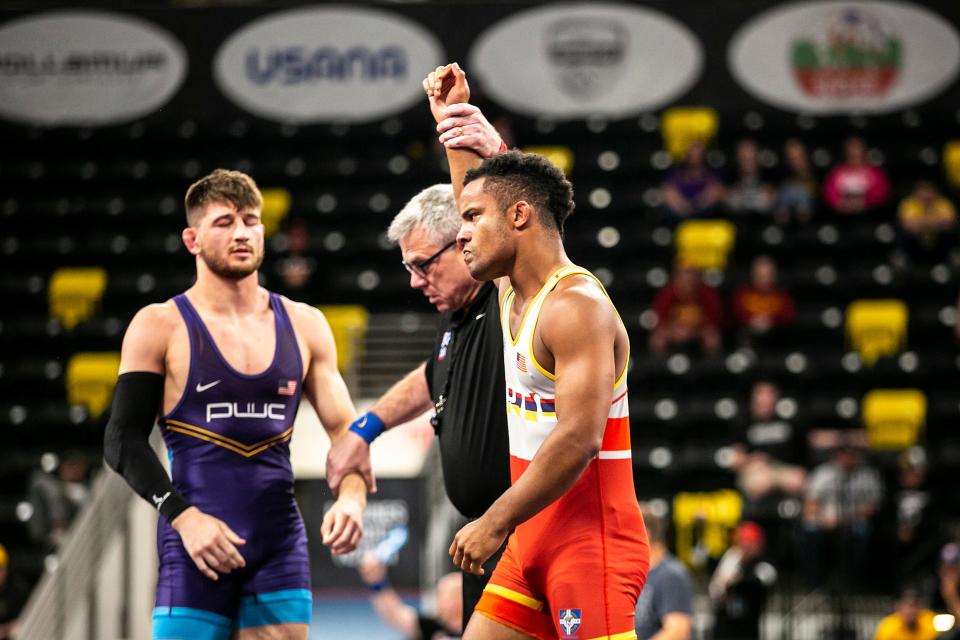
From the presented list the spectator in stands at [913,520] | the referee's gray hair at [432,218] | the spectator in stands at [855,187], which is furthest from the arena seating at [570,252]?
the referee's gray hair at [432,218]

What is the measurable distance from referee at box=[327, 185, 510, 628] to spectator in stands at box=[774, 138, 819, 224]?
10.4 metres

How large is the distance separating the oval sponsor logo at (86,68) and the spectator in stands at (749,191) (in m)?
6.77

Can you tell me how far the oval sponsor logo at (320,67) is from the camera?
15961 mm

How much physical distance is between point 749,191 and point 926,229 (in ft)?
6.24

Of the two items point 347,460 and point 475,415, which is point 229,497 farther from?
point 475,415

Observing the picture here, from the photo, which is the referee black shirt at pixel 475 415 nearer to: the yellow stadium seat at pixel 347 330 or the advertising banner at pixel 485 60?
the yellow stadium seat at pixel 347 330

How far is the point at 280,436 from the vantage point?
14.4ft

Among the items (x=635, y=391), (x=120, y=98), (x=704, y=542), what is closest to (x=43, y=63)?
(x=120, y=98)

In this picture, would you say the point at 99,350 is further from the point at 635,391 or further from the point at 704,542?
the point at 704,542

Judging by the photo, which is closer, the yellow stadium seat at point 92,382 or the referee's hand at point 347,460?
the referee's hand at point 347,460

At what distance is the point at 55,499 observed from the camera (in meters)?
10.4

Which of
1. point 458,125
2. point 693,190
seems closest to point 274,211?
point 693,190

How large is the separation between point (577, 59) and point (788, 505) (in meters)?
7.43

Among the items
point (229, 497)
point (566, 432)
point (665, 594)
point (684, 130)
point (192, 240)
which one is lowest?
point (665, 594)
